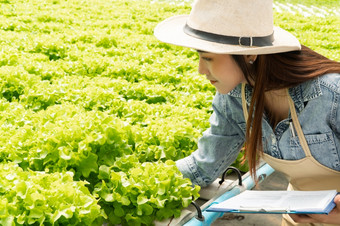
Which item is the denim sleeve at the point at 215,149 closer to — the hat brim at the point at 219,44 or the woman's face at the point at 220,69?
the woman's face at the point at 220,69

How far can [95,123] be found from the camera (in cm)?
410

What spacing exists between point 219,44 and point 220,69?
0.16 meters

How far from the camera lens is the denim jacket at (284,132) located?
285 cm

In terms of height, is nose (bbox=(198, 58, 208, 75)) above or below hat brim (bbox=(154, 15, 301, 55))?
below

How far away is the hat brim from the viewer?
265 cm

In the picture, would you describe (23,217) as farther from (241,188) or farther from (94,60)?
(94,60)

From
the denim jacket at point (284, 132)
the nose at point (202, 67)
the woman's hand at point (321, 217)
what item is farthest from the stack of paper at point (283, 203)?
the nose at point (202, 67)

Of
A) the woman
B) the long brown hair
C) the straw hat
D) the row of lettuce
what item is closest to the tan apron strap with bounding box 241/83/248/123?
the woman

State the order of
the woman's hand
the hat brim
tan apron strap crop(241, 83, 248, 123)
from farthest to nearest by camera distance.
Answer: tan apron strap crop(241, 83, 248, 123), the woman's hand, the hat brim

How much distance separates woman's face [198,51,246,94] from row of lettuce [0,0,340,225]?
888 millimetres

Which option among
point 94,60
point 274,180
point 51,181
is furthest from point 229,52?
→ point 94,60

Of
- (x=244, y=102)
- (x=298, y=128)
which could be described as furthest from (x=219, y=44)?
(x=298, y=128)

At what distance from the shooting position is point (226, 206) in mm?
2820

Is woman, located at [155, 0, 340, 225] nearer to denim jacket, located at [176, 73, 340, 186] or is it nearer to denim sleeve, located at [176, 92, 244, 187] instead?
denim jacket, located at [176, 73, 340, 186]
